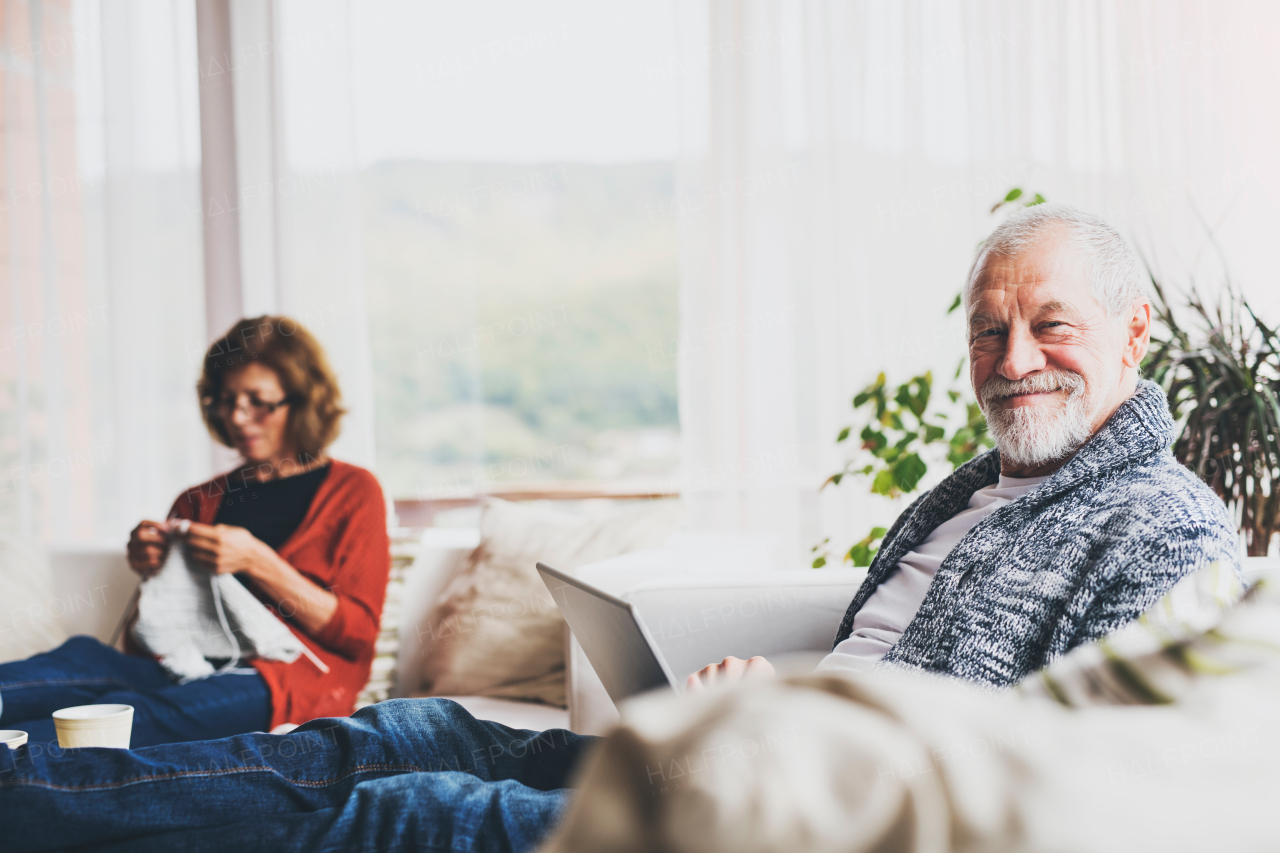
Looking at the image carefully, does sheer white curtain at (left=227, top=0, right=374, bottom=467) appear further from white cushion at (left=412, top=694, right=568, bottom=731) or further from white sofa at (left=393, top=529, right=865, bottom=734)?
white sofa at (left=393, top=529, right=865, bottom=734)

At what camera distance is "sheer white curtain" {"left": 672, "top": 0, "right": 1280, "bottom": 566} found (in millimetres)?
2904

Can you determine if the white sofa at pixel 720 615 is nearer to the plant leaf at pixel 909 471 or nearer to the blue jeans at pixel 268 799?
the plant leaf at pixel 909 471

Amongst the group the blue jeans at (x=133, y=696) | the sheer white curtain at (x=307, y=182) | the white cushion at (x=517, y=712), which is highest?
the sheer white curtain at (x=307, y=182)

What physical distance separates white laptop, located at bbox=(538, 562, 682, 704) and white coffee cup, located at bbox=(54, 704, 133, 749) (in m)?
0.50

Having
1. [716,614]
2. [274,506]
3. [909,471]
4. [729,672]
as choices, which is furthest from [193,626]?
[909,471]

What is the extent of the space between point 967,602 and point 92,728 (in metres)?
0.97

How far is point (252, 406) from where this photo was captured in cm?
219

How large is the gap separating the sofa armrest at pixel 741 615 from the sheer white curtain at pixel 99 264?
2384mm

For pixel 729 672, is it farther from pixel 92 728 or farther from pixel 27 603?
pixel 27 603

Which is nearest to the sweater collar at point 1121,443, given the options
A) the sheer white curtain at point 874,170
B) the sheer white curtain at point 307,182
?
the sheer white curtain at point 874,170

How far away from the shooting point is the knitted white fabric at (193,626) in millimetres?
1926

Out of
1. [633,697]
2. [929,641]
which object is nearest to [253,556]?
[633,697]

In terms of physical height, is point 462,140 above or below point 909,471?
above

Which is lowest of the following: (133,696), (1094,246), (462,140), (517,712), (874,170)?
(517,712)
